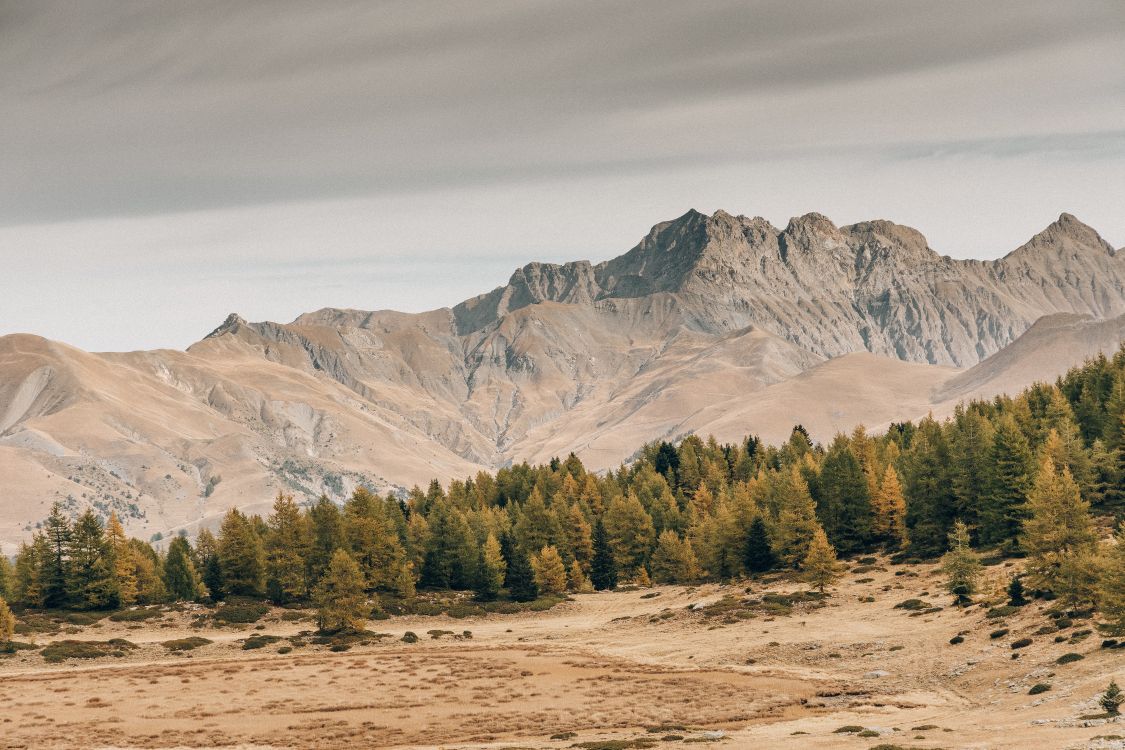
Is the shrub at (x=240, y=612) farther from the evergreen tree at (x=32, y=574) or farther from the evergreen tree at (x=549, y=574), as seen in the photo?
the evergreen tree at (x=549, y=574)

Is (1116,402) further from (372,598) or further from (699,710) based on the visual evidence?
(372,598)

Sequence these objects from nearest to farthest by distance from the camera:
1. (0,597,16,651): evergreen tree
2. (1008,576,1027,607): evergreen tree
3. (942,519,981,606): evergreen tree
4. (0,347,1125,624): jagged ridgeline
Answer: (1008,576,1027,607): evergreen tree < (942,519,981,606): evergreen tree < (0,597,16,651): evergreen tree < (0,347,1125,624): jagged ridgeline

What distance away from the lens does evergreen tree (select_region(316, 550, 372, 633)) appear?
341 feet

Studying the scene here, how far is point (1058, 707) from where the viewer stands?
52406 millimetres

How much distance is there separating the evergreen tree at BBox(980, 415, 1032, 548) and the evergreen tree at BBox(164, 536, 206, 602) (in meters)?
94.5

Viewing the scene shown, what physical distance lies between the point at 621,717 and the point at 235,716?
85.9ft

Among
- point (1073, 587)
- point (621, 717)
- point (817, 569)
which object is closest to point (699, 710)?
point (621, 717)

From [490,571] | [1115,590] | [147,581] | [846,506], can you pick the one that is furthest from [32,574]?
[1115,590]

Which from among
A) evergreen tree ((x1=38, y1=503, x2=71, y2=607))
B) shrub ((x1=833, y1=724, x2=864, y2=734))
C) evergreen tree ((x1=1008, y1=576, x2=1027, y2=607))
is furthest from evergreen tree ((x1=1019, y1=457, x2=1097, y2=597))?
evergreen tree ((x1=38, y1=503, x2=71, y2=607))

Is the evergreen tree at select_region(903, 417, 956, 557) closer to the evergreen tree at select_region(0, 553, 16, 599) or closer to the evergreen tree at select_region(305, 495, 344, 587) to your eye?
the evergreen tree at select_region(305, 495, 344, 587)

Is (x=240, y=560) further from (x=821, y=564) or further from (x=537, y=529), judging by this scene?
(x=821, y=564)

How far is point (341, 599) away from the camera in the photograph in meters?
104

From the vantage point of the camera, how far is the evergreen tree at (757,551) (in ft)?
416

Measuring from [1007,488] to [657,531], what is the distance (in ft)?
183
